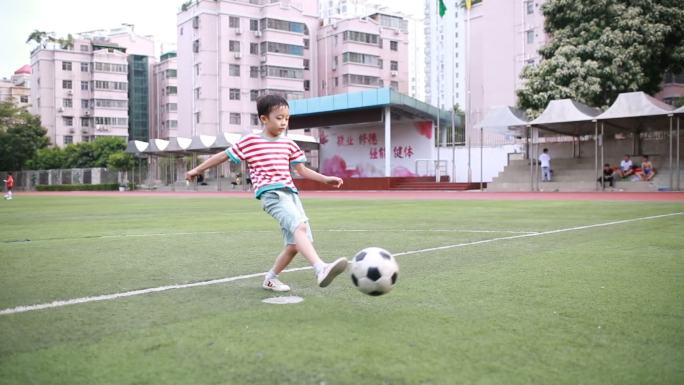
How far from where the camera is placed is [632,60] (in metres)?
27.1

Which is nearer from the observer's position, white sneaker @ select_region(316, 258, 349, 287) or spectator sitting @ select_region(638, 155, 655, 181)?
white sneaker @ select_region(316, 258, 349, 287)

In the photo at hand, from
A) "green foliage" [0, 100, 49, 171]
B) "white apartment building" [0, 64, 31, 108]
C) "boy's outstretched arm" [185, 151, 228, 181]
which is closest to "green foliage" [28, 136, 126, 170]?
"green foliage" [0, 100, 49, 171]

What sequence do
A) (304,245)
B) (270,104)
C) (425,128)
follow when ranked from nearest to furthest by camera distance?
(304,245), (270,104), (425,128)

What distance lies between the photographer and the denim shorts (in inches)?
161

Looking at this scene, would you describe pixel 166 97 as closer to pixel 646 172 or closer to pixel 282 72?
pixel 282 72

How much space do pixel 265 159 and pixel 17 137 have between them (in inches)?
2685

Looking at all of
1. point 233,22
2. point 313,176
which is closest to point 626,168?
point 313,176

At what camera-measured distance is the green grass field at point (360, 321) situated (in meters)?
2.41

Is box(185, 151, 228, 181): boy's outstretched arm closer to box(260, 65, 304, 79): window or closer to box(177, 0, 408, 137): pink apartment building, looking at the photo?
box(177, 0, 408, 137): pink apartment building

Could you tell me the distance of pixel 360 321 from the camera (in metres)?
3.23

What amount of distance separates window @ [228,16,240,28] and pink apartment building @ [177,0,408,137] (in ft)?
0.33

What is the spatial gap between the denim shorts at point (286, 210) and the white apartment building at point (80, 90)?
259 ft

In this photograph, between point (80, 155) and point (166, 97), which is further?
point (166, 97)

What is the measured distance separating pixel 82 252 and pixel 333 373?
4.92 metres
